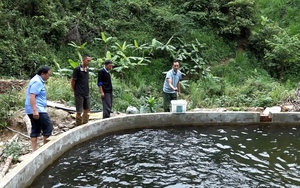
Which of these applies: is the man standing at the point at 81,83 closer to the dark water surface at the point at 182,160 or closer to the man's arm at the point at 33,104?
the dark water surface at the point at 182,160

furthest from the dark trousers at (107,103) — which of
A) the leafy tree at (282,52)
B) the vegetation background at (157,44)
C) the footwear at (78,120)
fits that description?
the leafy tree at (282,52)

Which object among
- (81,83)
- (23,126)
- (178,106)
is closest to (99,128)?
(81,83)

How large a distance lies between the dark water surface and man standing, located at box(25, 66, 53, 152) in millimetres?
711

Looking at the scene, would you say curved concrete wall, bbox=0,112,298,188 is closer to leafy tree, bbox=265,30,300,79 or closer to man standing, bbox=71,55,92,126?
man standing, bbox=71,55,92,126

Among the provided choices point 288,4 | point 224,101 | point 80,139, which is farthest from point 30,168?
point 288,4

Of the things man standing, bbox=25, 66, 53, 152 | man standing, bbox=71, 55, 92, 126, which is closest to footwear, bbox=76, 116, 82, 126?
man standing, bbox=71, 55, 92, 126

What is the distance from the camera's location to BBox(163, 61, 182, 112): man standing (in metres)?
8.79

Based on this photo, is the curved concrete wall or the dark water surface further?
the dark water surface

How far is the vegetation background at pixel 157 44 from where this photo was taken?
533 inches

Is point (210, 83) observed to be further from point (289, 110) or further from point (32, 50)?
point (32, 50)

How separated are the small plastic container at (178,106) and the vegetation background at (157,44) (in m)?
2.40

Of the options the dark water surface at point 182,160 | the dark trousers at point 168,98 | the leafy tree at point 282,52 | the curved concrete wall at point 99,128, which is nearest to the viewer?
the curved concrete wall at point 99,128

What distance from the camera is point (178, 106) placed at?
338 inches

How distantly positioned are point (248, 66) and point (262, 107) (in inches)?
340
